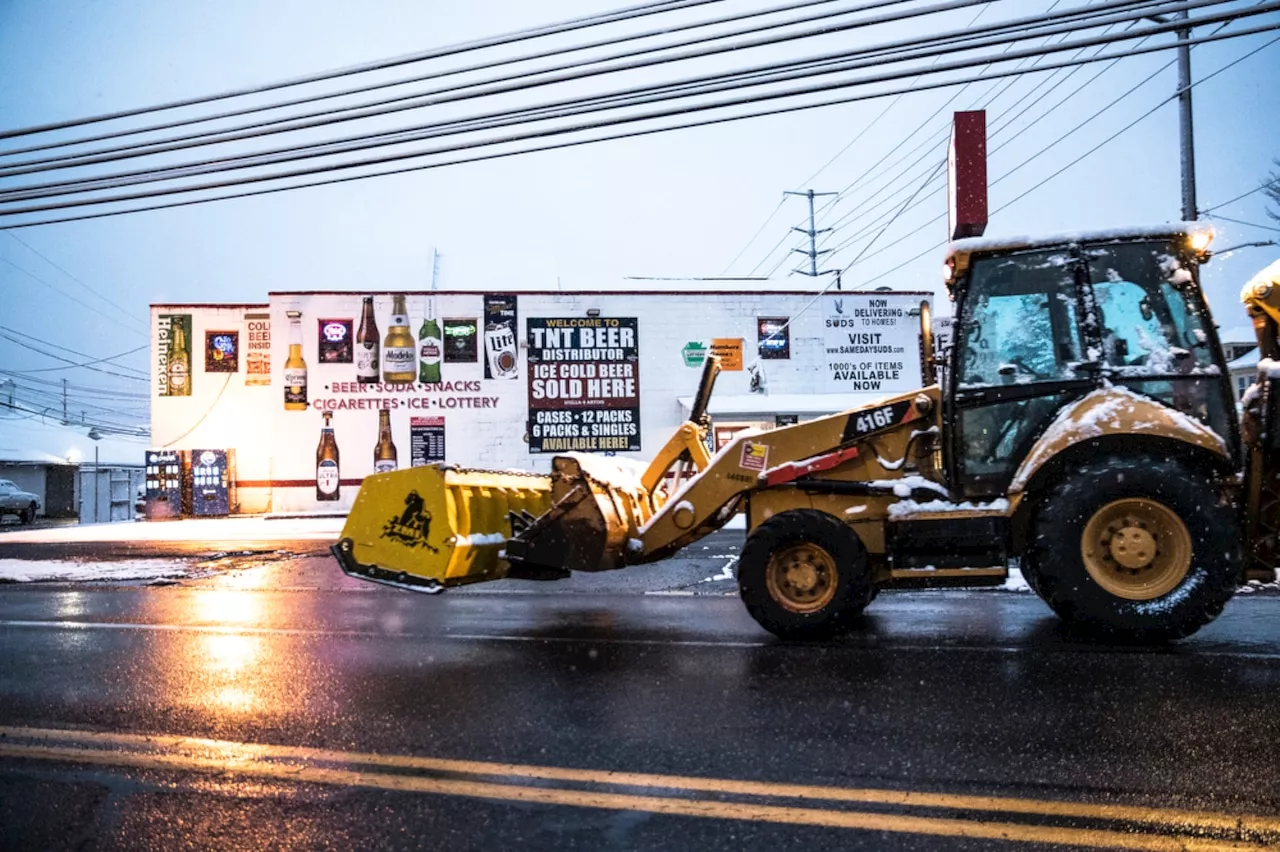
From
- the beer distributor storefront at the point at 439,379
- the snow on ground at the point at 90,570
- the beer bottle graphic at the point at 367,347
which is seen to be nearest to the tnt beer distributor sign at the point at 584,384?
the beer distributor storefront at the point at 439,379

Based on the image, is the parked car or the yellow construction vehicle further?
the parked car

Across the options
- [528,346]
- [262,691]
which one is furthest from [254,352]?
[262,691]

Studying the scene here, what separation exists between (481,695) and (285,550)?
1143cm

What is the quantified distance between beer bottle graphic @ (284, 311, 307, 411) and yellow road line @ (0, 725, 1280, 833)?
2507cm

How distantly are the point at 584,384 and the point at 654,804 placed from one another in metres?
25.8

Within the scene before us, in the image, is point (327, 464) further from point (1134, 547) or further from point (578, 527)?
point (1134, 547)

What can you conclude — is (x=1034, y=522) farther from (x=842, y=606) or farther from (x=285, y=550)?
(x=285, y=550)

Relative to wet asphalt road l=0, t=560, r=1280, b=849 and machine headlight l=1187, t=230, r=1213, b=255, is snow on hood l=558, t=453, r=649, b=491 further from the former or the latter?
machine headlight l=1187, t=230, r=1213, b=255

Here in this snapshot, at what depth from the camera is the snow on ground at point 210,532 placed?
18.9 m

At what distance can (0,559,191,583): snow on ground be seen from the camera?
1184 centimetres

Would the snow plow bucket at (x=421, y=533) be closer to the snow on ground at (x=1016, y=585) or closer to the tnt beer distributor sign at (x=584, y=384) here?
the snow on ground at (x=1016, y=585)

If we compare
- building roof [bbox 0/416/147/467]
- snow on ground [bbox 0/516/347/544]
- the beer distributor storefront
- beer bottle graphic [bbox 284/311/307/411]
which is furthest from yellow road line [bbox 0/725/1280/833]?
building roof [bbox 0/416/147/467]

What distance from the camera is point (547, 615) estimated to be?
8.01m

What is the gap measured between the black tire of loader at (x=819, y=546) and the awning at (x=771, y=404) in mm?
20286
